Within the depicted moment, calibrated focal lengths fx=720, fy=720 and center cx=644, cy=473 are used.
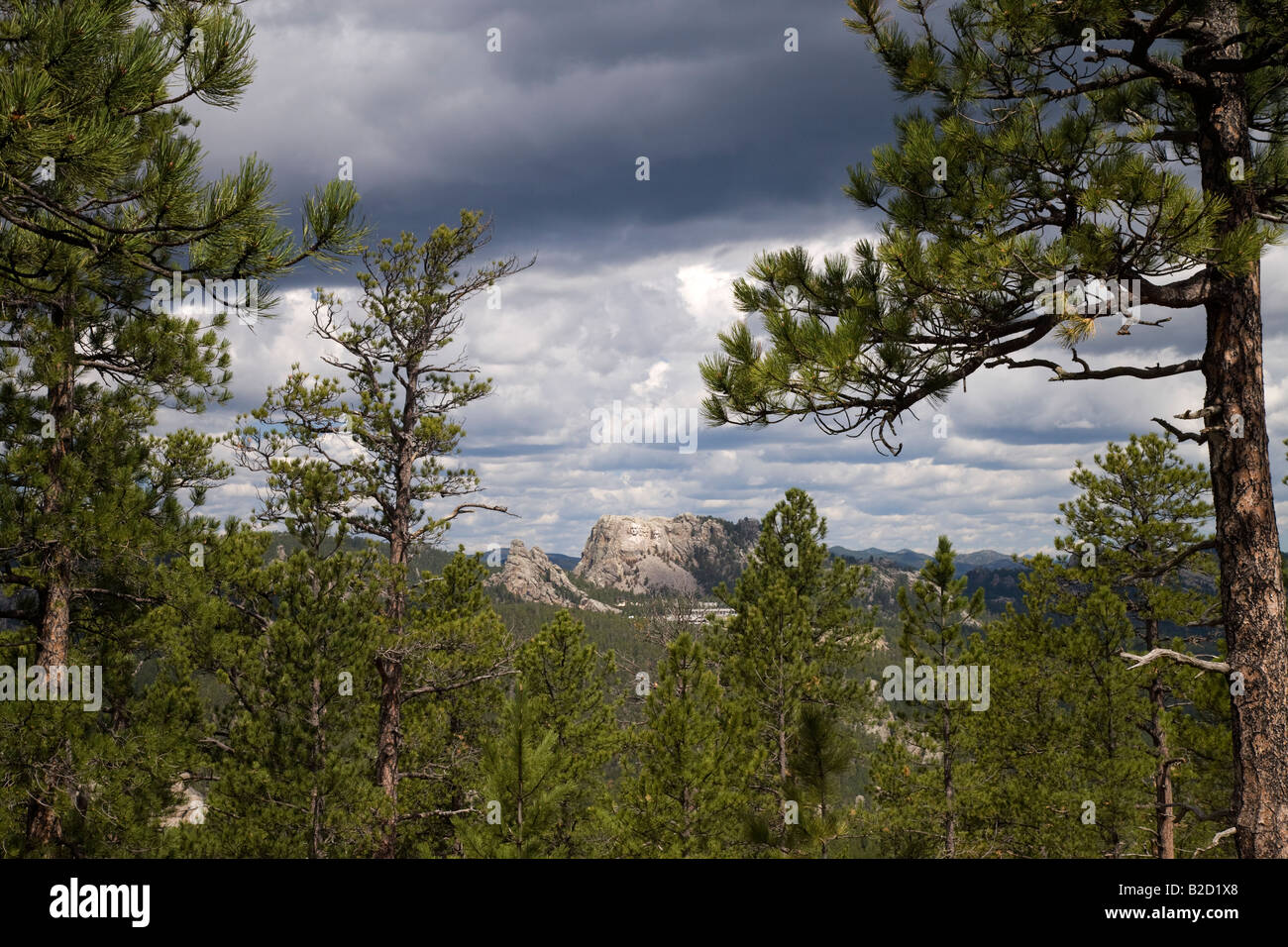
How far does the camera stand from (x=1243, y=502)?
5.29 metres

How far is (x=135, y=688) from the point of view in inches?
470

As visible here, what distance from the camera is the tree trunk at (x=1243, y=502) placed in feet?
16.7

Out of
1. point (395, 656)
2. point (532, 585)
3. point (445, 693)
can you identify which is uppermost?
point (395, 656)

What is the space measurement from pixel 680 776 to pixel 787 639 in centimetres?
591

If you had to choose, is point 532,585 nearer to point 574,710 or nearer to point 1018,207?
point 574,710

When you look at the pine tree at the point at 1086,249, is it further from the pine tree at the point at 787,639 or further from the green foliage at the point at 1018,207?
the pine tree at the point at 787,639

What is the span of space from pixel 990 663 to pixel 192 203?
1792 centimetres

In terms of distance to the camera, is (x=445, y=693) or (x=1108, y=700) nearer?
(x=1108, y=700)

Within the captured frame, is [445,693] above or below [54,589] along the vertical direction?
below

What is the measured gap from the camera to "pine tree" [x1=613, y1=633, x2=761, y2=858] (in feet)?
43.3

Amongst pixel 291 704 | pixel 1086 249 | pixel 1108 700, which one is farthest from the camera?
pixel 1108 700
